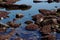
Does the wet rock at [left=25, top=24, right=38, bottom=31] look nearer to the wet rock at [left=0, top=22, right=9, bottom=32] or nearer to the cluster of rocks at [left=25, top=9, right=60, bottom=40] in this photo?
the cluster of rocks at [left=25, top=9, right=60, bottom=40]

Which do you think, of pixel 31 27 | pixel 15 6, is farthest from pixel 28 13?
pixel 31 27

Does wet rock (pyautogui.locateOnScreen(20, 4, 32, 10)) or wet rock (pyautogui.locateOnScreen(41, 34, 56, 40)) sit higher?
wet rock (pyautogui.locateOnScreen(20, 4, 32, 10))

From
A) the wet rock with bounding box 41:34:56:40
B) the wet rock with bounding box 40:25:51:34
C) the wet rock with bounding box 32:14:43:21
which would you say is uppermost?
the wet rock with bounding box 32:14:43:21

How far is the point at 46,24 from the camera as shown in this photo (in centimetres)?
2134

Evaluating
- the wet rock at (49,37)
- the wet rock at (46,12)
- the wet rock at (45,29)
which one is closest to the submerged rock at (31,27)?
the wet rock at (45,29)

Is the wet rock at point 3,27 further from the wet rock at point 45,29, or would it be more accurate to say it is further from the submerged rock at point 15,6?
the submerged rock at point 15,6

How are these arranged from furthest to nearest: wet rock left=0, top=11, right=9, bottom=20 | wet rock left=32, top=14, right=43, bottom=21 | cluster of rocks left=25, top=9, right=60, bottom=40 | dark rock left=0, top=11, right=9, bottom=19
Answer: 1. dark rock left=0, top=11, right=9, bottom=19
2. wet rock left=0, top=11, right=9, bottom=20
3. wet rock left=32, top=14, right=43, bottom=21
4. cluster of rocks left=25, top=9, right=60, bottom=40

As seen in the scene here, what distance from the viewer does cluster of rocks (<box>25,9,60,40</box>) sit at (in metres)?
19.2

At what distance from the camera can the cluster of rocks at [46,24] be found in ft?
63.1

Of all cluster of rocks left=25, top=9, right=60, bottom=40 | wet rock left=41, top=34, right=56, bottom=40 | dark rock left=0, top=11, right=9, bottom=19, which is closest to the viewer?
wet rock left=41, top=34, right=56, bottom=40

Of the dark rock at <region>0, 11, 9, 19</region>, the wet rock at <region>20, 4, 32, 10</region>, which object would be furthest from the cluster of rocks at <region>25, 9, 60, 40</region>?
the dark rock at <region>0, 11, 9, 19</region>

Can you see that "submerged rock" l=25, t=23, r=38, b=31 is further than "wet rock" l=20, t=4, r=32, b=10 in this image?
No

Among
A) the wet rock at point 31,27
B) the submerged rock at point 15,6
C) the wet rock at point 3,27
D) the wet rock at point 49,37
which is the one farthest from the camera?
the submerged rock at point 15,6

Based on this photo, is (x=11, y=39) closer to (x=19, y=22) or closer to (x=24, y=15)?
(x=19, y=22)
